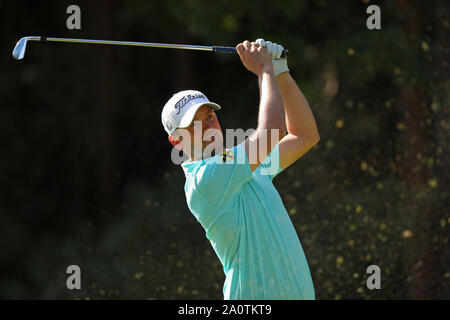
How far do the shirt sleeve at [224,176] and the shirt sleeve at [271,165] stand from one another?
22 centimetres

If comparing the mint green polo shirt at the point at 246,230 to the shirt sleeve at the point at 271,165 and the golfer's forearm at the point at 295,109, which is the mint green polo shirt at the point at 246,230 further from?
the golfer's forearm at the point at 295,109

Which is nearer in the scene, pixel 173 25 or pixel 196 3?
pixel 196 3

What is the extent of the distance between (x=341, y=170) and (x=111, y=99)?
Answer: 132 inches

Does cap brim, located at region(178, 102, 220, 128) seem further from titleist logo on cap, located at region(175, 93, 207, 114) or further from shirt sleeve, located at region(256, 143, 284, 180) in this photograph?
shirt sleeve, located at region(256, 143, 284, 180)

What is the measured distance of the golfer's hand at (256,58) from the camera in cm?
A: 273

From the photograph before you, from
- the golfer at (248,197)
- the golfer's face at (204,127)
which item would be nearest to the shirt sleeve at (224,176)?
the golfer at (248,197)

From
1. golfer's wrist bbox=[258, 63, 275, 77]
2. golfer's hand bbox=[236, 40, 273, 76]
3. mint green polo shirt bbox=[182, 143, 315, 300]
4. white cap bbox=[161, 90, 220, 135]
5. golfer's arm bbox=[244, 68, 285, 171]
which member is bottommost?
mint green polo shirt bbox=[182, 143, 315, 300]

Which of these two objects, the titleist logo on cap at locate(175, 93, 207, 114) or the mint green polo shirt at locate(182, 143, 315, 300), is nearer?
the mint green polo shirt at locate(182, 143, 315, 300)

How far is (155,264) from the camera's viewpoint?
5973 millimetres

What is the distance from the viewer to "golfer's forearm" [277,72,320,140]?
293 cm

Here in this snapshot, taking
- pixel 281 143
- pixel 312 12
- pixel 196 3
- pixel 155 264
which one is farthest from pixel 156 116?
pixel 281 143

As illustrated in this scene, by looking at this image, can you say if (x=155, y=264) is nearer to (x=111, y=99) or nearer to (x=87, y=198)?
(x=87, y=198)

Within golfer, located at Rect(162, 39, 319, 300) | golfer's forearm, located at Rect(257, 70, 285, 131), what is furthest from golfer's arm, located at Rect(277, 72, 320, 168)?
golfer's forearm, located at Rect(257, 70, 285, 131)

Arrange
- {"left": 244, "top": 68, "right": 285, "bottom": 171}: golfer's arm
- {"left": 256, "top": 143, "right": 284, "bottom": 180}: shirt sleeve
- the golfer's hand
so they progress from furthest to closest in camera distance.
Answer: {"left": 256, "top": 143, "right": 284, "bottom": 180}: shirt sleeve < the golfer's hand < {"left": 244, "top": 68, "right": 285, "bottom": 171}: golfer's arm
